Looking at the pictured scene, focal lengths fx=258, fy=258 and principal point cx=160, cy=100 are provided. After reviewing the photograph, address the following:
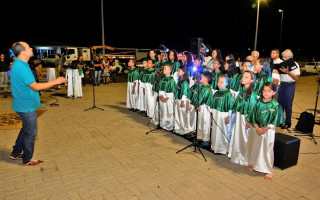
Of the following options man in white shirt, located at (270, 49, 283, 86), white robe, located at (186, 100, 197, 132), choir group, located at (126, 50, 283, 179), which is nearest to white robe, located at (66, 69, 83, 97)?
choir group, located at (126, 50, 283, 179)

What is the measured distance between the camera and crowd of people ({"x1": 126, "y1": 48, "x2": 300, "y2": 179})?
4543mm

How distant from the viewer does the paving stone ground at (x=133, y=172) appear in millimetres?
4043

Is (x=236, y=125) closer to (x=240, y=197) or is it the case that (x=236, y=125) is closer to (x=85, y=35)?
(x=240, y=197)

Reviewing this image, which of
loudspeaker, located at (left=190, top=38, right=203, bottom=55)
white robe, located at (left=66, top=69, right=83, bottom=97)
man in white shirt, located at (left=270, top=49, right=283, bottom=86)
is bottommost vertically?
white robe, located at (left=66, top=69, right=83, bottom=97)

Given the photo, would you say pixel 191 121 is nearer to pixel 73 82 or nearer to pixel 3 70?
pixel 73 82

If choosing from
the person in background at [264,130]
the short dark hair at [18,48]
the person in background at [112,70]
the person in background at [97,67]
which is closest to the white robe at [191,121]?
the person in background at [264,130]

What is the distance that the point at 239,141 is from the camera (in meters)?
5.09

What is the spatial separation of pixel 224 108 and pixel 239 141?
723 millimetres

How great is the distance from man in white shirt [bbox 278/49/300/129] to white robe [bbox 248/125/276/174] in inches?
120

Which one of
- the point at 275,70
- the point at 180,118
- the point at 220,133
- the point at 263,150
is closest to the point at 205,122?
the point at 220,133

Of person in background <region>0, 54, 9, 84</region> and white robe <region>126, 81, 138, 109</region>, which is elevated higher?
person in background <region>0, 54, 9, 84</region>

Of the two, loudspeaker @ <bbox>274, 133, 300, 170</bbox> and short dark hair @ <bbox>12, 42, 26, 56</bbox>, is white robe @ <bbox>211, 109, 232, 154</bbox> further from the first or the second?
Answer: short dark hair @ <bbox>12, 42, 26, 56</bbox>

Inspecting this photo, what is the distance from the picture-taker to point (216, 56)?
7.96 m

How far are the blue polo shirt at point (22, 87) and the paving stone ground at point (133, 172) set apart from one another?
1.20 m
